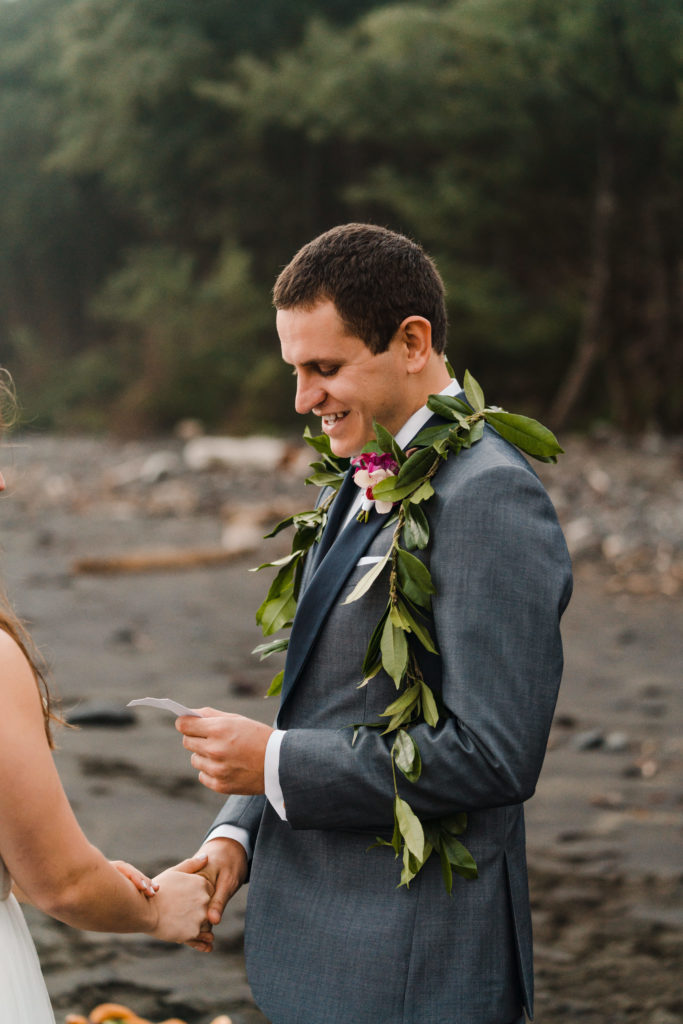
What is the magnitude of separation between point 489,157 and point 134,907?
24.0 m

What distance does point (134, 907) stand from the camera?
6.77 ft

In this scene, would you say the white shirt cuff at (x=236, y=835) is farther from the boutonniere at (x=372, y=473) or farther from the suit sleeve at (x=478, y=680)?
the boutonniere at (x=372, y=473)

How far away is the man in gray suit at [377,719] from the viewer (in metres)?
1.86

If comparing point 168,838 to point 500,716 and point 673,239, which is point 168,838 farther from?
point 673,239

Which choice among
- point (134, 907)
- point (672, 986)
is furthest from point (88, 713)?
point (134, 907)

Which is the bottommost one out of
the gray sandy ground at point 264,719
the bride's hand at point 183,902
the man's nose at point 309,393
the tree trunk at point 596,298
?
the tree trunk at point 596,298

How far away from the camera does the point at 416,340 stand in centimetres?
202

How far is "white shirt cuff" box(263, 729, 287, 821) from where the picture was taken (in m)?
1.94

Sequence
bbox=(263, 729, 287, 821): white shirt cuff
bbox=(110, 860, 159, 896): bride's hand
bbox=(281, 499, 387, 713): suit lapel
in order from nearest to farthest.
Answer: bbox=(263, 729, 287, 821): white shirt cuff
bbox=(281, 499, 387, 713): suit lapel
bbox=(110, 860, 159, 896): bride's hand

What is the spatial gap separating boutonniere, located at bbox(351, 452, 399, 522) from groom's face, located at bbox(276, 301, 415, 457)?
2.0 inches

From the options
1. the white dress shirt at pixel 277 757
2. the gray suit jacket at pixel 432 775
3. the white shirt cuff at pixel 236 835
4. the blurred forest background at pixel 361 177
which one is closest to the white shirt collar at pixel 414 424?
the white dress shirt at pixel 277 757

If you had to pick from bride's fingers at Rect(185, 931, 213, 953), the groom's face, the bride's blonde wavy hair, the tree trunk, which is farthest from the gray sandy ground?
the tree trunk

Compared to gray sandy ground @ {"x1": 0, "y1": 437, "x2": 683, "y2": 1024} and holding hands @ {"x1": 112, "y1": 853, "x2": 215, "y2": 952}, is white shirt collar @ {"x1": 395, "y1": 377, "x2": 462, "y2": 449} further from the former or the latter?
holding hands @ {"x1": 112, "y1": 853, "x2": 215, "y2": 952}

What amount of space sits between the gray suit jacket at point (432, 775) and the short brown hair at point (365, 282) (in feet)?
0.87
